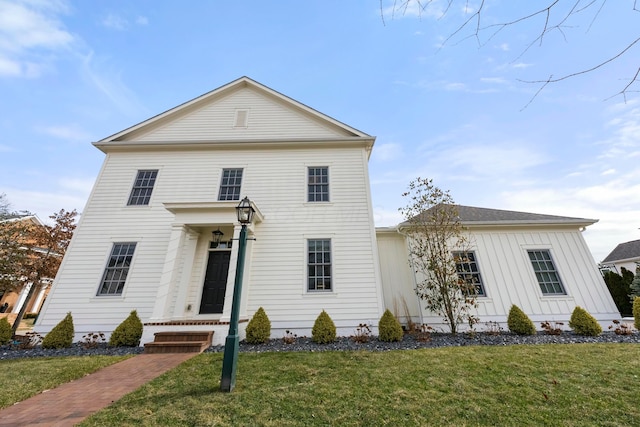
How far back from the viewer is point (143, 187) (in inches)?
373

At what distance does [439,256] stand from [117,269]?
36.2 feet

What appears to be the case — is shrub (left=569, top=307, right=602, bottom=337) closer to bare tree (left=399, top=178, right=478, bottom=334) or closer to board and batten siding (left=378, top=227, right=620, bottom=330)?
board and batten siding (left=378, top=227, right=620, bottom=330)

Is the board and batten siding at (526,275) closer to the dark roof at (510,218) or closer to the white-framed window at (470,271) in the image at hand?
the white-framed window at (470,271)

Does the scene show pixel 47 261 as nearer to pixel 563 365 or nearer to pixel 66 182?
pixel 66 182

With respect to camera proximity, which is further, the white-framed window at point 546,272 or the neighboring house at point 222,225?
the white-framed window at point 546,272

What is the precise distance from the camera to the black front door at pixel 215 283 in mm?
7934

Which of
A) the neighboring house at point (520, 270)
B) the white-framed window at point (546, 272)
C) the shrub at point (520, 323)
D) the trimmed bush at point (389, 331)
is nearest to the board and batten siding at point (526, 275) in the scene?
the neighboring house at point (520, 270)

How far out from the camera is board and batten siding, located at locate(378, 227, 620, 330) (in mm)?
8000

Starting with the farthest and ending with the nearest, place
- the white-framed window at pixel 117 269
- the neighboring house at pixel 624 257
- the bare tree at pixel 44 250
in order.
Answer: the neighboring house at pixel 624 257, the bare tree at pixel 44 250, the white-framed window at pixel 117 269

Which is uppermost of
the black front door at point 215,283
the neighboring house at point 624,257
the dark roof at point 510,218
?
the neighboring house at point 624,257

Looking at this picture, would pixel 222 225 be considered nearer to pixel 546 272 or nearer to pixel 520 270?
pixel 520 270

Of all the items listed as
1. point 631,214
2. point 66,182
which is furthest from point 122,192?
point 631,214

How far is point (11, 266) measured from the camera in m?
9.26

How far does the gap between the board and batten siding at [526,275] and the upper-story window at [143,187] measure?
9.48m
